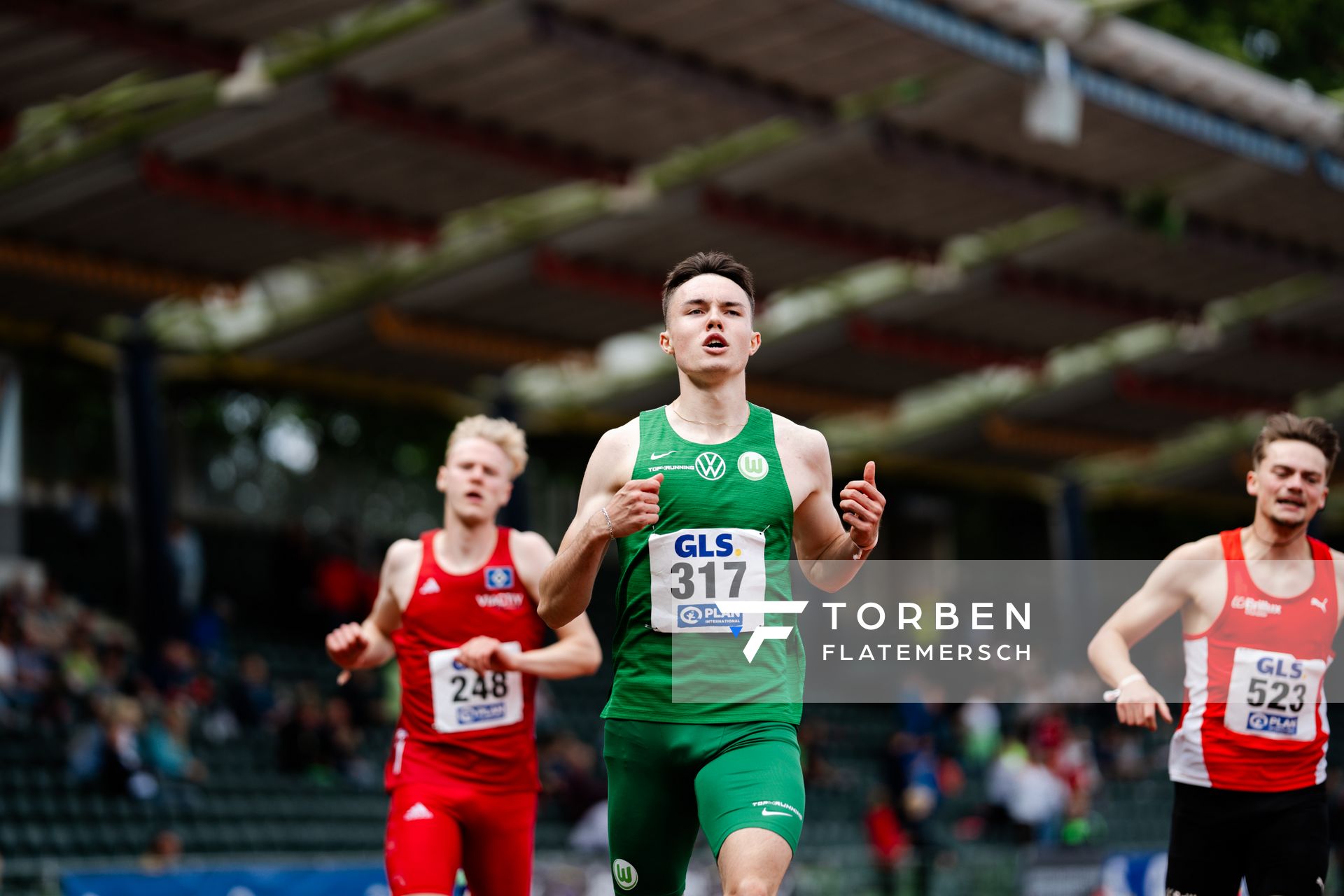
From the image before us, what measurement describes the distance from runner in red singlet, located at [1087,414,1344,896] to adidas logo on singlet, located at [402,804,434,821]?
260 cm

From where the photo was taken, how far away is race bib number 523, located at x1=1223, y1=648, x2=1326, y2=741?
22.1 feet

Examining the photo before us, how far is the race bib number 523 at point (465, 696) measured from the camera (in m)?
7.32

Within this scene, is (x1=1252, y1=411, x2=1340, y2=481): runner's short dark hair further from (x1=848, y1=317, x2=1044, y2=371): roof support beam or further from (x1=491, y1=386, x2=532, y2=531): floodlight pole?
(x1=848, y1=317, x2=1044, y2=371): roof support beam

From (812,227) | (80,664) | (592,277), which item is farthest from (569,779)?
(812,227)

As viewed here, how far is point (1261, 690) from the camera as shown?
A: 6.77 m

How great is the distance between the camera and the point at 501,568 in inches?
297

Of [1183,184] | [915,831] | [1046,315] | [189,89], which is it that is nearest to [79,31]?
[189,89]

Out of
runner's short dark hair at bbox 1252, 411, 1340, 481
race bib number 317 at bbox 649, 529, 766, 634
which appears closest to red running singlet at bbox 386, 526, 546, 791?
race bib number 317 at bbox 649, 529, 766, 634

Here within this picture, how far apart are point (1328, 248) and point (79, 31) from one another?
18.7 m

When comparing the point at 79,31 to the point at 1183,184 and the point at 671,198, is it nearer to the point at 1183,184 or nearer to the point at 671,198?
the point at 671,198

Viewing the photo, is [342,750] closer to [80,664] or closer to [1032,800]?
[80,664]

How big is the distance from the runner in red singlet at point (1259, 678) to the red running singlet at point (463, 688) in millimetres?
2286

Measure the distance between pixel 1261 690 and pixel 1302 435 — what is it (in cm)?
96

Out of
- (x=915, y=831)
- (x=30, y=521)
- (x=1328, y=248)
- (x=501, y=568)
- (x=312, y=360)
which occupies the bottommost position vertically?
(x=915, y=831)
